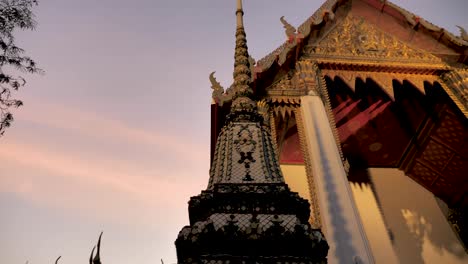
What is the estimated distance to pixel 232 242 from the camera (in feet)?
4.27

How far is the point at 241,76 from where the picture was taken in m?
2.39

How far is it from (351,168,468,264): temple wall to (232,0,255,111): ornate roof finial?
5.57m

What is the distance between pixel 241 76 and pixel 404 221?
649cm

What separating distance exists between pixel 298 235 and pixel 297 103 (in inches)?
187

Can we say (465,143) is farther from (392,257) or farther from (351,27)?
(351,27)

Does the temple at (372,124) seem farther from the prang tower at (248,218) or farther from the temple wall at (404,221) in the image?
the prang tower at (248,218)

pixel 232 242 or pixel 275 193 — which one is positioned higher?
pixel 275 193

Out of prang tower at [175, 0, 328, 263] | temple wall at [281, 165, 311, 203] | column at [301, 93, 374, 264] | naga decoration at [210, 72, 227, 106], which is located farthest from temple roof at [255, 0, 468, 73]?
A: prang tower at [175, 0, 328, 263]

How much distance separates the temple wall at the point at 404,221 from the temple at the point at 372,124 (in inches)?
0.9

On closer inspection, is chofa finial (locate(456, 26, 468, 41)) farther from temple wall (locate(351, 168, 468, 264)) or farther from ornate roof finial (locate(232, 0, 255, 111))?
ornate roof finial (locate(232, 0, 255, 111))

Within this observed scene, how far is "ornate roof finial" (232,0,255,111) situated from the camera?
2.19 metres

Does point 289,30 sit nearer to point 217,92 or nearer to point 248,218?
point 217,92

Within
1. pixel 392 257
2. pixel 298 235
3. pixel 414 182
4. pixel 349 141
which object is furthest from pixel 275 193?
pixel 414 182

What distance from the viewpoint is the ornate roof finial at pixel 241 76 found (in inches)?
86.4
